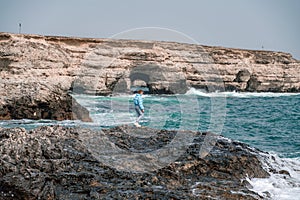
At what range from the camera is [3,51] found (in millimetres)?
33719

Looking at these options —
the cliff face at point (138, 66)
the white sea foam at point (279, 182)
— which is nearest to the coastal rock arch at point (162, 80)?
the cliff face at point (138, 66)

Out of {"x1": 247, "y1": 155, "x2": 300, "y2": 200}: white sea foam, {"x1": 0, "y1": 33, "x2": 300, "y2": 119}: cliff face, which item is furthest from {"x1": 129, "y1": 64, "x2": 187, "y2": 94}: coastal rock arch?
{"x1": 247, "y1": 155, "x2": 300, "y2": 200}: white sea foam

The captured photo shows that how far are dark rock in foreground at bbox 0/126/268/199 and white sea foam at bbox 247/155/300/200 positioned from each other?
0.24m

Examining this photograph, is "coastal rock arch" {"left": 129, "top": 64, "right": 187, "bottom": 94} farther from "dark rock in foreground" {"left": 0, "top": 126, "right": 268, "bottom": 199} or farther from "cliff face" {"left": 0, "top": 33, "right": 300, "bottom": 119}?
"dark rock in foreground" {"left": 0, "top": 126, "right": 268, "bottom": 199}

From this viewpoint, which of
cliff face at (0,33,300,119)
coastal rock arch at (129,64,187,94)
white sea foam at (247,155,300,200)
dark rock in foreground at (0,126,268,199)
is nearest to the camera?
dark rock in foreground at (0,126,268,199)

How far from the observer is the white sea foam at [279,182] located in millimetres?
6408

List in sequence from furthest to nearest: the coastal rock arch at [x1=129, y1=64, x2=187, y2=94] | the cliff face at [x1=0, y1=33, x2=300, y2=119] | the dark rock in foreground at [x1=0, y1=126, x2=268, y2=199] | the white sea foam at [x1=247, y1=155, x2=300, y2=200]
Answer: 1. the coastal rock arch at [x1=129, y1=64, x2=187, y2=94]
2. the cliff face at [x1=0, y1=33, x2=300, y2=119]
3. the white sea foam at [x1=247, y1=155, x2=300, y2=200]
4. the dark rock in foreground at [x1=0, y1=126, x2=268, y2=199]

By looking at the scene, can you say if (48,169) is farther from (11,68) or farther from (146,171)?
(11,68)

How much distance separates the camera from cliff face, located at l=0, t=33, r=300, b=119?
113 feet

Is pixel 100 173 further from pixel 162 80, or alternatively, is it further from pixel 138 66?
pixel 138 66

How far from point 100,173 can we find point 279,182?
12.3 ft

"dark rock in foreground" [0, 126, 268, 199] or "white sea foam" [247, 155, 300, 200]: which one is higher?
"dark rock in foreground" [0, 126, 268, 199]

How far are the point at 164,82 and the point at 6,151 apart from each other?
43007 mm

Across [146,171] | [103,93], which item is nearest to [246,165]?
[146,171]
